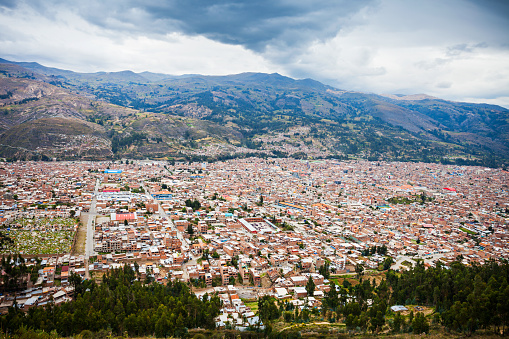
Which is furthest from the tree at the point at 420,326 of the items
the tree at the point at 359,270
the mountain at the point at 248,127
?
the mountain at the point at 248,127

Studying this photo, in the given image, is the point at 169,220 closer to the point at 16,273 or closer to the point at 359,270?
the point at 16,273

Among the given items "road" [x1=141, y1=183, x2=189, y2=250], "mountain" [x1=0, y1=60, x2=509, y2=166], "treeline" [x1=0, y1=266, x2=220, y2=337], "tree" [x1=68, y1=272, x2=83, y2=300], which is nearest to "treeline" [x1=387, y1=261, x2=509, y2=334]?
"treeline" [x1=0, y1=266, x2=220, y2=337]

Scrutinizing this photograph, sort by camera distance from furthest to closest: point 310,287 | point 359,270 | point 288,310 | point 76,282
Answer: point 359,270 → point 310,287 → point 76,282 → point 288,310

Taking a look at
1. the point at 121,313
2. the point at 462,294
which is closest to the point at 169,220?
the point at 121,313

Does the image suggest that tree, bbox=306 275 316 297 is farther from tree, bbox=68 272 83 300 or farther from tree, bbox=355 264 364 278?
tree, bbox=68 272 83 300

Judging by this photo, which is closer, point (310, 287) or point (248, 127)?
point (310, 287)

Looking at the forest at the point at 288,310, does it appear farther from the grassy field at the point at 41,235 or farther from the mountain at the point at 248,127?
the mountain at the point at 248,127

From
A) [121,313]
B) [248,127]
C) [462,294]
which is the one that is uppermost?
[248,127]

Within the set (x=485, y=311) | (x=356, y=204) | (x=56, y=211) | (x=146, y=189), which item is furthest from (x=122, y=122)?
(x=485, y=311)

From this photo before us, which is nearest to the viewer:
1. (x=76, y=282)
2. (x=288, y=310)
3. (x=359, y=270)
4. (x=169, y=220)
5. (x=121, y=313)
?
(x=121, y=313)
